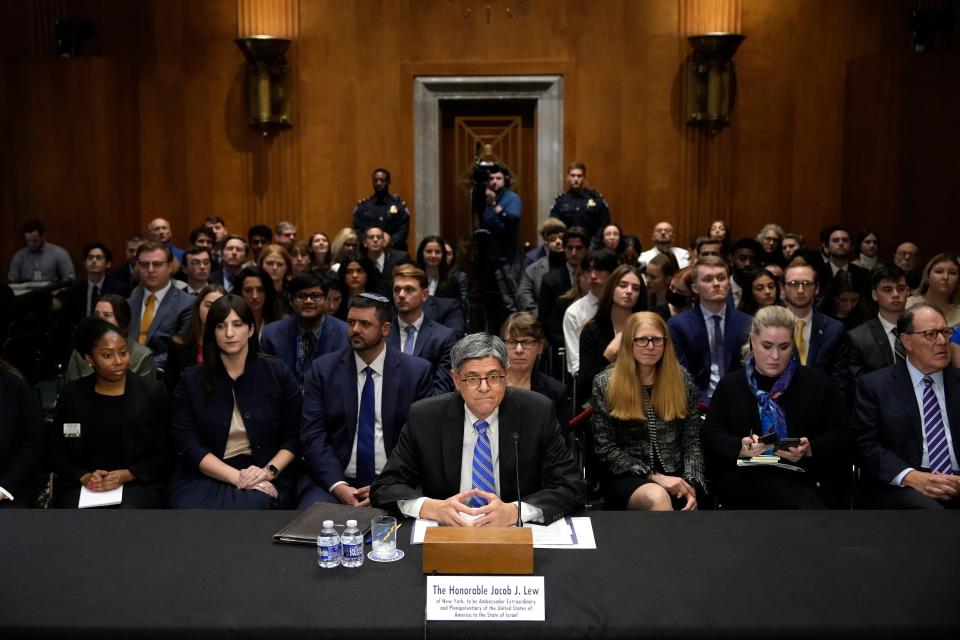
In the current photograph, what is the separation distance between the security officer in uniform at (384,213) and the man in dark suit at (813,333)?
496cm

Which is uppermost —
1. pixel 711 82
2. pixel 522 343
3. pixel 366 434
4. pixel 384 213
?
pixel 711 82

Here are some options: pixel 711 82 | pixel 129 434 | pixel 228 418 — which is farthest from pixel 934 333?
pixel 711 82

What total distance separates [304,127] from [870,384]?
7.30m

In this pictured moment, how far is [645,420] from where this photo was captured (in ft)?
13.0

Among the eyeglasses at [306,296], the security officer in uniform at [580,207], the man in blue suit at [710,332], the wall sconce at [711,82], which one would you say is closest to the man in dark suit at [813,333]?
the man in blue suit at [710,332]

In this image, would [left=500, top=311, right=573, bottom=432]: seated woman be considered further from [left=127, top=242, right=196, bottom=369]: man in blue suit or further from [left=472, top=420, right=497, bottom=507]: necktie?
[left=127, top=242, right=196, bottom=369]: man in blue suit

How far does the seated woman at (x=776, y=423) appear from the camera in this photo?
12.9 feet

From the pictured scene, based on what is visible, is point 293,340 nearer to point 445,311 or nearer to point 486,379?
point 445,311

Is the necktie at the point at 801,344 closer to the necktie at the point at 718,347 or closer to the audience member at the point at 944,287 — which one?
the necktie at the point at 718,347

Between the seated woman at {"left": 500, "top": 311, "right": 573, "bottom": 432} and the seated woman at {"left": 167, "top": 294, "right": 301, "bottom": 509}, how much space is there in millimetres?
992

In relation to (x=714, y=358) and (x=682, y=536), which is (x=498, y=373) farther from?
(x=714, y=358)

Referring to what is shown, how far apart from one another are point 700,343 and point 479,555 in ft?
9.46

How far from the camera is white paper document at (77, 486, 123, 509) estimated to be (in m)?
3.86

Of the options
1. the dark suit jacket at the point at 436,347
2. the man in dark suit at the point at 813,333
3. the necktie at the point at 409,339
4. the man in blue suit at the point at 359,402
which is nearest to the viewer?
the man in blue suit at the point at 359,402
